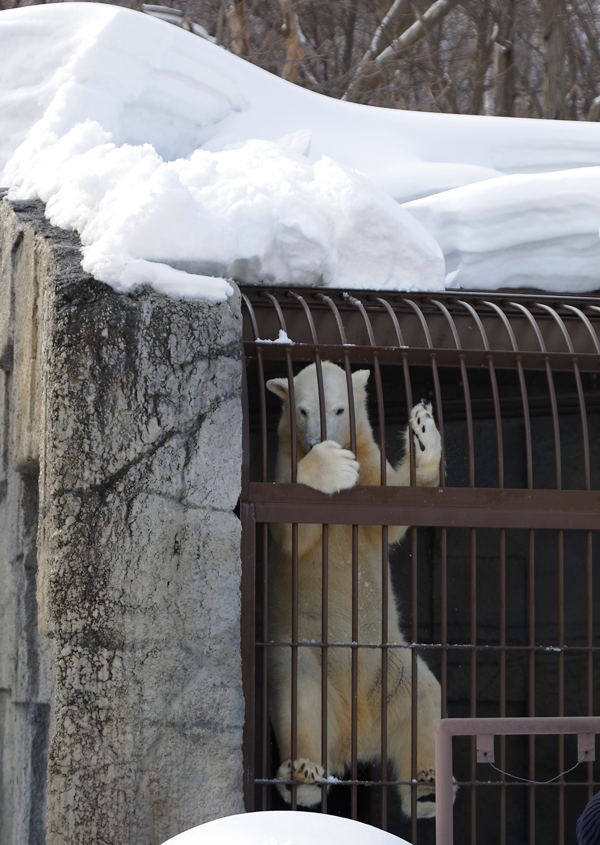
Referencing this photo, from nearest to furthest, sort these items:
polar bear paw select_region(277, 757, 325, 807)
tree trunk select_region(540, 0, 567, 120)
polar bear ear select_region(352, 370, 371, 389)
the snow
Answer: the snow
polar bear paw select_region(277, 757, 325, 807)
polar bear ear select_region(352, 370, 371, 389)
tree trunk select_region(540, 0, 567, 120)

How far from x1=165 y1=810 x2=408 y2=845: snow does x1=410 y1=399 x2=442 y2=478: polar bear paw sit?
1.80 metres

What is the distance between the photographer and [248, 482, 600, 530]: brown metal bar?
9.69ft

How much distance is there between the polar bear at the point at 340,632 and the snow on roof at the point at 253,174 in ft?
2.04

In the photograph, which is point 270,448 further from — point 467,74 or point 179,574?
point 467,74

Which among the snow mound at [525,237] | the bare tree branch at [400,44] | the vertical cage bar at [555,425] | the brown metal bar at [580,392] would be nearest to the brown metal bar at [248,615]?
the vertical cage bar at [555,425]

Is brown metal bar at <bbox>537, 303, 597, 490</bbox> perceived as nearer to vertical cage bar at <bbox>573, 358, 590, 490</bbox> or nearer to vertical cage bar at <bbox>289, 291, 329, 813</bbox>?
vertical cage bar at <bbox>573, 358, 590, 490</bbox>

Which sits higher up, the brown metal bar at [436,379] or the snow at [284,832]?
the brown metal bar at [436,379]

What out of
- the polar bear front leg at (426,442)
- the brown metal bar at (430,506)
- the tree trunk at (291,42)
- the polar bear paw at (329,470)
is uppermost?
the tree trunk at (291,42)

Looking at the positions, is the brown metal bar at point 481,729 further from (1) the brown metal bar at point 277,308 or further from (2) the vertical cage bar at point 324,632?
(1) the brown metal bar at point 277,308

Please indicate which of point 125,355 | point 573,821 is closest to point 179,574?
point 125,355

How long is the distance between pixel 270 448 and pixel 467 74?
7.86 m

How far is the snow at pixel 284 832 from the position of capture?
1.59 meters

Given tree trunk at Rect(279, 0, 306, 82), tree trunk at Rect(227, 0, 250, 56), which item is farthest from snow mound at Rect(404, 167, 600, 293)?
tree trunk at Rect(279, 0, 306, 82)

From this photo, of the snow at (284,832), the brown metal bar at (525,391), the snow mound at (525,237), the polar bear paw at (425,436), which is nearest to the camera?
the snow at (284,832)
